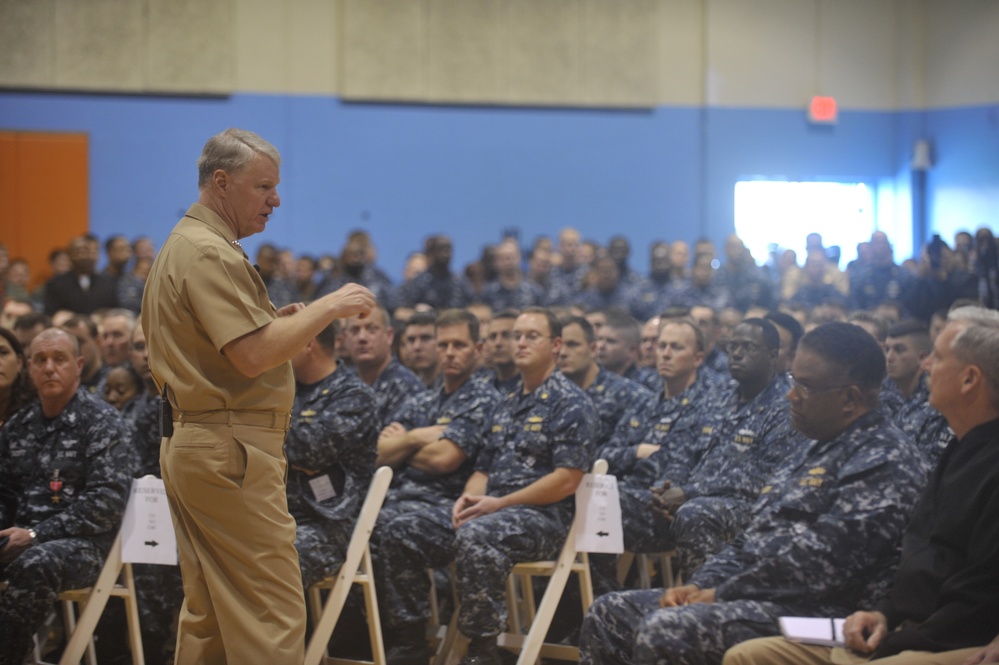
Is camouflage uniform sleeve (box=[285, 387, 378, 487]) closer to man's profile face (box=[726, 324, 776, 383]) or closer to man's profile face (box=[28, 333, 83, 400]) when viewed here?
man's profile face (box=[28, 333, 83, 400])

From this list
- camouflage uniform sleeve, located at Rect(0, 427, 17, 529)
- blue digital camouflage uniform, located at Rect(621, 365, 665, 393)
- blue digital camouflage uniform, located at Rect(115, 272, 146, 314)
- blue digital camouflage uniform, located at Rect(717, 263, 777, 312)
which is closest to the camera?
camouflage uniform sleeve, located at Rect(0, 427, 17, 529)

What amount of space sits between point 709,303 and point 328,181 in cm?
442

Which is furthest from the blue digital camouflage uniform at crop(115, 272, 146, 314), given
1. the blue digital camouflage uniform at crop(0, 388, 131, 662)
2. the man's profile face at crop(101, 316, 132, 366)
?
the blue digital camouflage uniform at crop(0, 388, 131, 662)

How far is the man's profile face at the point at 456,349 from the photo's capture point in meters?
4.71

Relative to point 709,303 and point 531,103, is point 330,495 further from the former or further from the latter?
point 531,103

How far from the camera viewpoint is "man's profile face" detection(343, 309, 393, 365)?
198 inches

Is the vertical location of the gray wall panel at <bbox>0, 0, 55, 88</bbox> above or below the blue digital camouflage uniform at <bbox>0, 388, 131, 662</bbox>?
above

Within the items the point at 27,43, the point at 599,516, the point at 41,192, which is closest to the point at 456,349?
the point at 599,516

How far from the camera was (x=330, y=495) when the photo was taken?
12.7 feet

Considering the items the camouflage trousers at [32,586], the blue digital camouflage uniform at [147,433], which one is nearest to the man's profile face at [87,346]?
the blue digital camouflage uniform at [147,433]

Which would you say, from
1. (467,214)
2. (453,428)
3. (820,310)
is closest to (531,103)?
(467,214)

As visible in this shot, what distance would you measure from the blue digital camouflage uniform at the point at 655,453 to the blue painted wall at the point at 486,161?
6.51m

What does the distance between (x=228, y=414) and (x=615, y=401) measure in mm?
2780

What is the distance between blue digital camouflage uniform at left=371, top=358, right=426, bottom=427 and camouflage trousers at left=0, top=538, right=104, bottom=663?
1.67 metres
